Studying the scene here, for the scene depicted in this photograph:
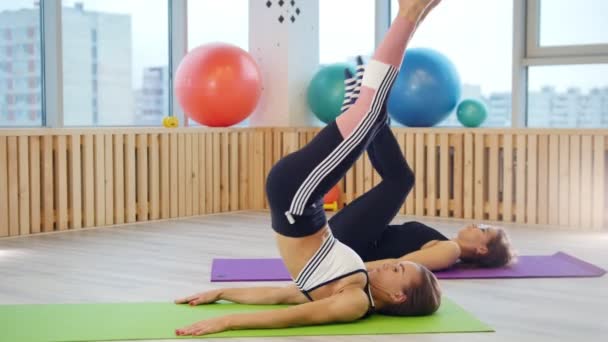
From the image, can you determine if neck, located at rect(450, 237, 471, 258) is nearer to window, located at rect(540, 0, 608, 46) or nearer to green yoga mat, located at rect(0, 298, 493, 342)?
green yoga mat, located at rect(0, 298, 493, 342)

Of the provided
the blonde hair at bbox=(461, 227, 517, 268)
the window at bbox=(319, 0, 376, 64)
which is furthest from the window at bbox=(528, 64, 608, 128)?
the blonde hair at bbox=(461, 227, 517, 268)

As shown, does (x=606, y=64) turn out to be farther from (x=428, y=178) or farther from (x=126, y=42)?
(x=126, y=42)

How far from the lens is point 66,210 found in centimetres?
572

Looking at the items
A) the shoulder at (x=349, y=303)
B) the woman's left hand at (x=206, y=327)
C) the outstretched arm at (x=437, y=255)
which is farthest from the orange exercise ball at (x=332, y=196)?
the woman's left hand at (x=206, y=327)

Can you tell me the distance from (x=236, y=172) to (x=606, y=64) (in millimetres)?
3101

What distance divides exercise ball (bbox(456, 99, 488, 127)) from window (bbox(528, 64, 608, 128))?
0.50m

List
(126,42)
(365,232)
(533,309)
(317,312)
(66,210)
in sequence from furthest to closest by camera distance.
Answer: (126,42)
(66,210)
(365,232)
(533,309)
(317,312)

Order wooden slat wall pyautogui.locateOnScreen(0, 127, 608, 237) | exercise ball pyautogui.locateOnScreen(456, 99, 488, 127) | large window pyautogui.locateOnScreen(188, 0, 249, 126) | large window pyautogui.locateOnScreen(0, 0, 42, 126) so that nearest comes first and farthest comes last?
wooden slat wall pyautogui.locateOnScreen(0, 127, 608, 237) → large window pyautogui.locateOnScreen(0, 0, 42, 126) → exercise ball pyautogui.locateOnScreen(456, 99, 488, 127) → large window pyautogui.locateOnScreen(188, 0, 249, 126)

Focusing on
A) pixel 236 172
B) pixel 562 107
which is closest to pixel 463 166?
pixel 562 107

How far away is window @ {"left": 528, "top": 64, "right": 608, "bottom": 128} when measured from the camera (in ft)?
20.5

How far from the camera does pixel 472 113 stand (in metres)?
6.33

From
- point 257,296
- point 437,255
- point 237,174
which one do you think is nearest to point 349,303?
point 257,296

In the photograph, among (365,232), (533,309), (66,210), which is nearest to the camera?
(533,309)

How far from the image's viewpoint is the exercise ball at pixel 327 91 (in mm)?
6742
